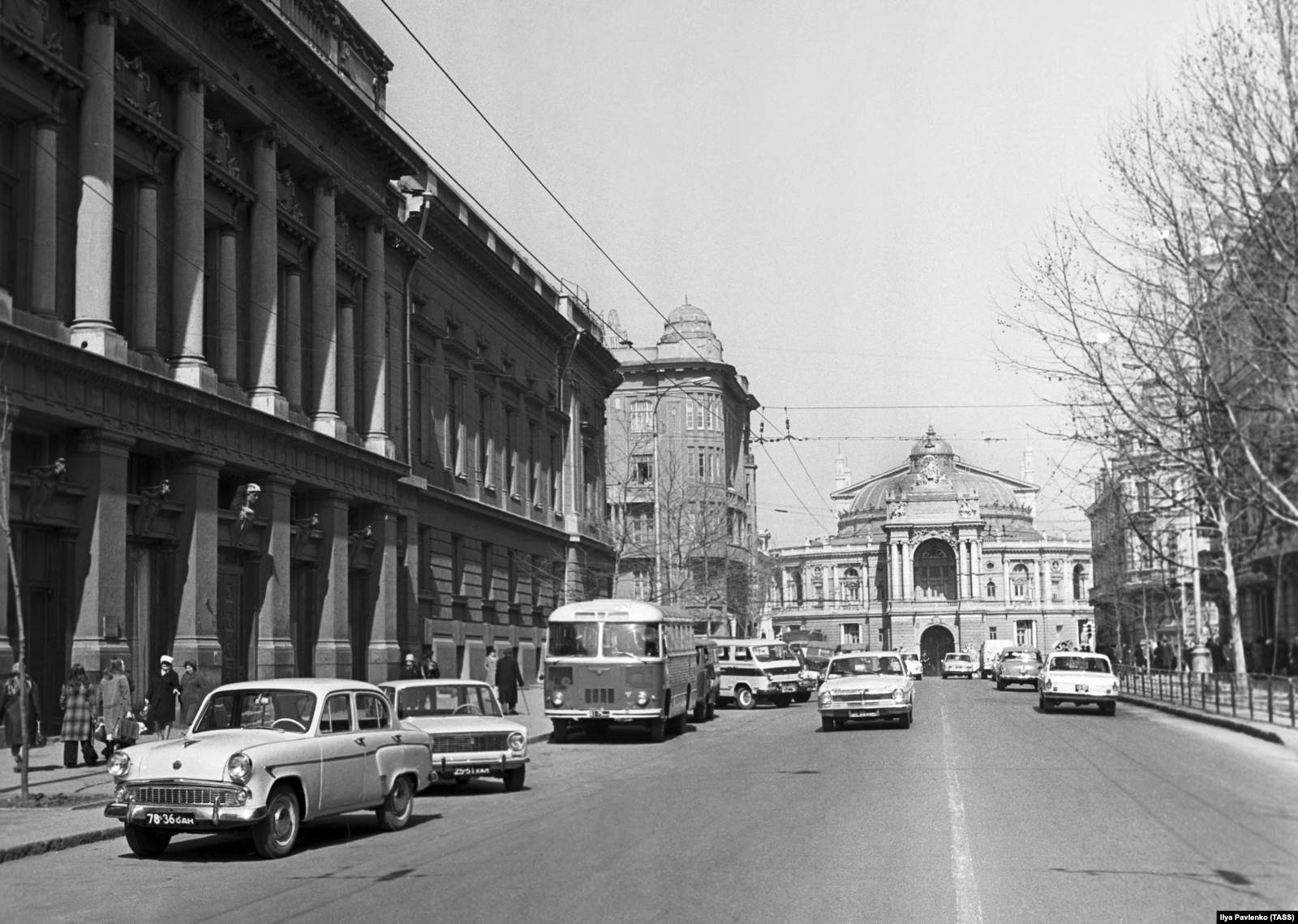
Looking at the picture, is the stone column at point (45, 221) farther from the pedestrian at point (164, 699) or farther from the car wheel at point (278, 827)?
the car wheel at point (278, 827)

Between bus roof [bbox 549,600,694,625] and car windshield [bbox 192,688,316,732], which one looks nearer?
car windshield [bbox 192,688,316,732]

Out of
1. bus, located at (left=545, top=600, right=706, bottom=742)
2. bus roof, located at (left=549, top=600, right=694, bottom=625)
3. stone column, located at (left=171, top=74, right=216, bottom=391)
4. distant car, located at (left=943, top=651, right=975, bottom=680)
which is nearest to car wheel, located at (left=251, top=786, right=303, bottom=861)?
stone column, located at (left=171, top=74, right=216, bottom=391)

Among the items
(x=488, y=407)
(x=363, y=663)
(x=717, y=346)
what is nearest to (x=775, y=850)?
(x=363, y=663)

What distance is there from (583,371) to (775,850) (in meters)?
51.1

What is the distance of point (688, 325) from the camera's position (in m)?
103

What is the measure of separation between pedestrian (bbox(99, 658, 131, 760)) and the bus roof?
9948mm

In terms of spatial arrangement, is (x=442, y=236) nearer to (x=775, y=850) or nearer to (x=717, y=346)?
(x=775, y=850)

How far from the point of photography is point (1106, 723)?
31.4m

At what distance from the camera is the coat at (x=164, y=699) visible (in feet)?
74.3

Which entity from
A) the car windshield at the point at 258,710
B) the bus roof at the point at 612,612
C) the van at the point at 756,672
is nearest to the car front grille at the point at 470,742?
the car windshield at the point at 258,710

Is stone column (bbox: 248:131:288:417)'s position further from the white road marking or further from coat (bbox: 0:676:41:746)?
the white road marking

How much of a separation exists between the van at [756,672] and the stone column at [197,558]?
21495 mm

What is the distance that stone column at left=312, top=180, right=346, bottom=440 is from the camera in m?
33.4

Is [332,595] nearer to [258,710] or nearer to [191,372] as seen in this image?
[191,372]
